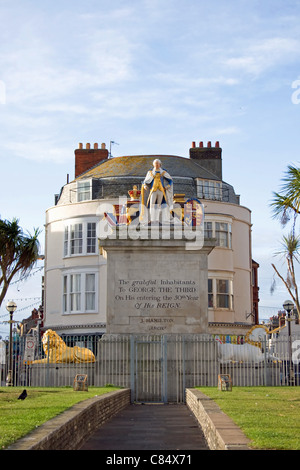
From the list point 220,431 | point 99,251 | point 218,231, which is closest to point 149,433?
point 220,431

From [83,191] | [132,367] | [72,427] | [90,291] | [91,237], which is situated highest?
[83,191]

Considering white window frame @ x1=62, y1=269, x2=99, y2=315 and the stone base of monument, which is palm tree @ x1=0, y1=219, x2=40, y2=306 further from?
white window frame @ x1=62, y1=269, x2=99, y2=315

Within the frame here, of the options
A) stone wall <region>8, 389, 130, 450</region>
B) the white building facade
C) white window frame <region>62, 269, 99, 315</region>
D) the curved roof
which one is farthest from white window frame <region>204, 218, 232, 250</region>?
stone wall <region>8, 389, 130, 450</region>

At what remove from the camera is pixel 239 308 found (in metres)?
52.7

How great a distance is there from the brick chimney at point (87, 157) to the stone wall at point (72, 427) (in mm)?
Answer: 38393

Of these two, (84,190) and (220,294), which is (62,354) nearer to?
(220,294)

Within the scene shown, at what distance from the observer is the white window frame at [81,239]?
50.8 meters

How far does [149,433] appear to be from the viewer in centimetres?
1428

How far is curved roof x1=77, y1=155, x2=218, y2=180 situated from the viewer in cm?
5231

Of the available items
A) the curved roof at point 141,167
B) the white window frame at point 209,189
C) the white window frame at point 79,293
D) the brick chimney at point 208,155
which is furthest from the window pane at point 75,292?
the brick chimney at point 208,155

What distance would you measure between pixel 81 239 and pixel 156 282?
82.1 ft

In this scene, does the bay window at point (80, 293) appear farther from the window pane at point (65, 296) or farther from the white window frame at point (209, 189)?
the white window frame at point (209, 189)

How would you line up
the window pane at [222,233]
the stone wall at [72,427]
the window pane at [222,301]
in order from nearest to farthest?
the stone wall at [72,427] < the window pane at [222,301] < the window pane at [222,233]
